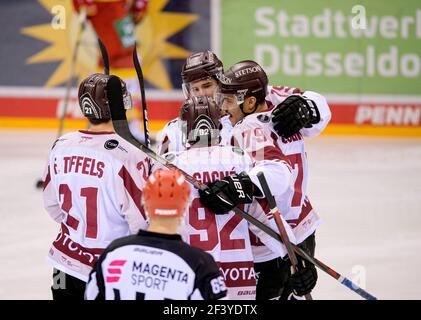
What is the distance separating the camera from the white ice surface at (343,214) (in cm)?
491

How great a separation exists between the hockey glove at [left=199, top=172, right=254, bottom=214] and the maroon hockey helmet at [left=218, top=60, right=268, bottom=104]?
51 centimetres

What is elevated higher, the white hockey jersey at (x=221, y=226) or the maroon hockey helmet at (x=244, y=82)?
the maroon hockey helmet at (x=244, y=82)

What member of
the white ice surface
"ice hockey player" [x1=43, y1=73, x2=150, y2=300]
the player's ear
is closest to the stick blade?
"ice hockey player" [x1=43, y1=73, x2=150, y2=300]

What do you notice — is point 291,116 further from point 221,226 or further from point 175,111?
point 175,111

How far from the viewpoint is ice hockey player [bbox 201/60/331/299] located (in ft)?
11.2

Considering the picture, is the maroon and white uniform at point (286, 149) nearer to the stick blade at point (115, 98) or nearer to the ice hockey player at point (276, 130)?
the ice hockey player at point (276, 130)

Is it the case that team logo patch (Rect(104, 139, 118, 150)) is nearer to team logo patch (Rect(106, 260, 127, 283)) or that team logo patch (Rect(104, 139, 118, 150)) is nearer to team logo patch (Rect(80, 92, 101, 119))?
team logo patch (Rect(80, 92, 101, 119))

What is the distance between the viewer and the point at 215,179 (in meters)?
3.10

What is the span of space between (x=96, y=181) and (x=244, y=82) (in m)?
0.69

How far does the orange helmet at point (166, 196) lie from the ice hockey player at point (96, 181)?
0.72m

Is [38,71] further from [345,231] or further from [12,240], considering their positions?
[345,231]

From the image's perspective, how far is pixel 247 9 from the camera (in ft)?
29.2

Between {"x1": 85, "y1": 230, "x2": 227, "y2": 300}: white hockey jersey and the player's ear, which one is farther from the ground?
the player's ear

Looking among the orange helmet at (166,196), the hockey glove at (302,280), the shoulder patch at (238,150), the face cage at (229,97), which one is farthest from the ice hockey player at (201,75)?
the orange helmet at (166,196)
